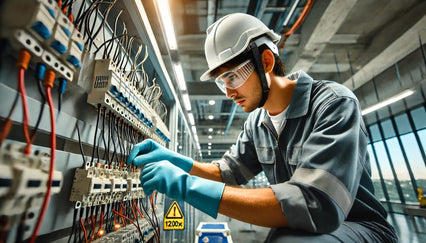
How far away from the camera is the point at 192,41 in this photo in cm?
349

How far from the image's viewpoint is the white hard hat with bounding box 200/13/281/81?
1112mm

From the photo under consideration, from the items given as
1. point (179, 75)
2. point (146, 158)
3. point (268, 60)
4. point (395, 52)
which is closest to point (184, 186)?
point (146, 158)

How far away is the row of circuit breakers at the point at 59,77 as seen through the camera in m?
0.38

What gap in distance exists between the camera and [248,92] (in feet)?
3.64

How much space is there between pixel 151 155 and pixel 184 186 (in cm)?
42

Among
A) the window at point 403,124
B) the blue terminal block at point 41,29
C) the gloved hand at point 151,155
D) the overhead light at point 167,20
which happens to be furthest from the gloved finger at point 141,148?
the window at point 403,124

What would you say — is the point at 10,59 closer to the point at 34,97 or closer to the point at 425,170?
the point at 34,97

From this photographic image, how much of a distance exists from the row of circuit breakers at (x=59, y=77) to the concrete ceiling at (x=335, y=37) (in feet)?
3.60

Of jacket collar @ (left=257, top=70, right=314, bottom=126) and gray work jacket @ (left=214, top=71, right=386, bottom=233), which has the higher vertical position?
jacket collar @ (left=257, top=70, right=314, bottom=126)

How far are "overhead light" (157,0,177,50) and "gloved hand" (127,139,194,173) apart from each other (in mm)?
1024

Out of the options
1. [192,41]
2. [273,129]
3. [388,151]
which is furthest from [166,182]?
[388,151]

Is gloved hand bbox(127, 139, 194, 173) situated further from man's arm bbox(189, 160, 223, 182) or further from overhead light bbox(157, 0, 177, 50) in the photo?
overhead light bbox(157, 0, 177, 50)

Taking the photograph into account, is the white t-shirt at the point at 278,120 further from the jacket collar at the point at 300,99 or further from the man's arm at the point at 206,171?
the man's arm at the point at 206,171

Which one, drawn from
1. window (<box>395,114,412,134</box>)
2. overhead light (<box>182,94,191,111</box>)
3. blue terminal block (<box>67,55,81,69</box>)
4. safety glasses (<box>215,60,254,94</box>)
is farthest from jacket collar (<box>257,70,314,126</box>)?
window (<box>395,114,412,134</box>)
